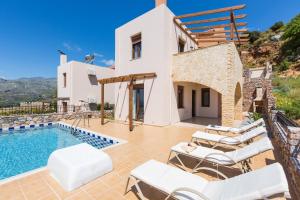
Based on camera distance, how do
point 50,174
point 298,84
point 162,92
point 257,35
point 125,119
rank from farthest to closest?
point 257,35 → point 298,84 → point 125,119 → point 162,92 → point 50,174

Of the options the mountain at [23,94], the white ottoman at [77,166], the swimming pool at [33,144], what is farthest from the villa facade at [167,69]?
the mountain at [23,94]

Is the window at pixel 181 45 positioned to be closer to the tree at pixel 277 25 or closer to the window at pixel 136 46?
the window at pixel 136 46

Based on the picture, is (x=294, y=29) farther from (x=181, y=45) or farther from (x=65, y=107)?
(x=65, y=107)

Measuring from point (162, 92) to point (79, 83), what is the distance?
12.3 meters

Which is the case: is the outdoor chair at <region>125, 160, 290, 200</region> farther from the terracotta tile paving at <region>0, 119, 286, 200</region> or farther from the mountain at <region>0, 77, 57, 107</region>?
the mountain at <region>0, 77, 57, 107</region>

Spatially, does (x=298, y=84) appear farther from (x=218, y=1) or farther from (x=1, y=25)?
(x=1, y=25)

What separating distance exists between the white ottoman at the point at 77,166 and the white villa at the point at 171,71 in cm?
630

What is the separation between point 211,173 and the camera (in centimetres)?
387

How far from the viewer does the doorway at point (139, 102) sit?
450 inches

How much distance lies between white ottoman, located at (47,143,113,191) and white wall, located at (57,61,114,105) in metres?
15.0

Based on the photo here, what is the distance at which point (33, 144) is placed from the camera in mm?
7430

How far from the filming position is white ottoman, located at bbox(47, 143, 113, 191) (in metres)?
3.23

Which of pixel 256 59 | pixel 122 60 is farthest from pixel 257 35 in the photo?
pixel 122 60

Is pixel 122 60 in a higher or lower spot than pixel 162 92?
higher
